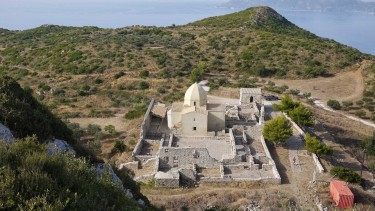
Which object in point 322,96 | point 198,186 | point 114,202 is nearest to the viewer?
point 114,202

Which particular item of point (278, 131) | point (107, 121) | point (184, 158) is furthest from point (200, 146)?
point (107, 121)

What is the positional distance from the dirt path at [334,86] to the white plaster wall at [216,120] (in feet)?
58.0

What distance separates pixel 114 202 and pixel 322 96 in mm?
34318

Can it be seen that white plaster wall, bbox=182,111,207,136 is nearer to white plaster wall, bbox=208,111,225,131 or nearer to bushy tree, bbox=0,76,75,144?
white plaster wall, bbox=208,111,225,131

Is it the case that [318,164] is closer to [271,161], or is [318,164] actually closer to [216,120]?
[271,161]

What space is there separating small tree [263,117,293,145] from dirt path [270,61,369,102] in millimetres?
17247

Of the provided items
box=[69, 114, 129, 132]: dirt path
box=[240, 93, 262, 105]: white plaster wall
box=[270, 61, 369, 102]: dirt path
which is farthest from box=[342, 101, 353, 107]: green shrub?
box=[69, 114, 129, 132]: dirt path

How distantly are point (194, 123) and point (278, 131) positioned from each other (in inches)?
197

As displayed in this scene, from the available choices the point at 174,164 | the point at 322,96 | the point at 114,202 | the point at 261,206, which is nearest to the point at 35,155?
the point at 114,202

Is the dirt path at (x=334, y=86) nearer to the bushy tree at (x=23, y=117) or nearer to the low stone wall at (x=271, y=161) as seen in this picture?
the low stone wall at (x=271, y=161)

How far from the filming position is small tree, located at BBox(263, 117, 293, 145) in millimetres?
21812

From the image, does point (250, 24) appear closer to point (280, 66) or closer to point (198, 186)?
point (280, 66)

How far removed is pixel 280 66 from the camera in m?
45.8

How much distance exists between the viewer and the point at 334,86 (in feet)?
135
